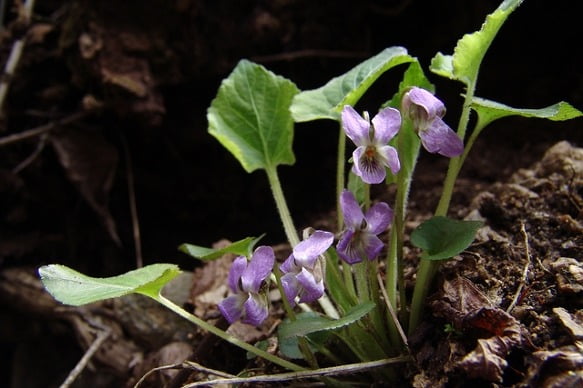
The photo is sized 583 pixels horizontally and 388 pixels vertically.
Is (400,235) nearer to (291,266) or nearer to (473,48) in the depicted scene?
(291,266)

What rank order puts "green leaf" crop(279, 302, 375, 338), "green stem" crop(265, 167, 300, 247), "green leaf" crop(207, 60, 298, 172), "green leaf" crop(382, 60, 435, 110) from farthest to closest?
"green leaf" crop(207, 60, 298, 172) → "green stem" crop(265, 167, 300, 247) → "green leaf" crop(382, 60, 435, 110) → "green leaf" crop(279, 302, 375, 338)

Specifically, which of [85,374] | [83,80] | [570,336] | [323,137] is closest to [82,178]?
[83,80]

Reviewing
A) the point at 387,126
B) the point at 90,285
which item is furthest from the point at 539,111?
the point at 90,285

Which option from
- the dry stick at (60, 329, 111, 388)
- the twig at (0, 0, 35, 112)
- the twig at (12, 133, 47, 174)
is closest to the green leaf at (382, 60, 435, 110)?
the dry stick at (60, 329, 111, 388)

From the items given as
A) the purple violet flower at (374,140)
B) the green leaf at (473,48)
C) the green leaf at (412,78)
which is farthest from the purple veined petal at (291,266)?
the green leaf at (473,48)

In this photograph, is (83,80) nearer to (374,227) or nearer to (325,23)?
(325,23)

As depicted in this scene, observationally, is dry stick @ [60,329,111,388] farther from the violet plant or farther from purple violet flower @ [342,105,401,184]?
purple violet flower @ [342,105,401,184]
